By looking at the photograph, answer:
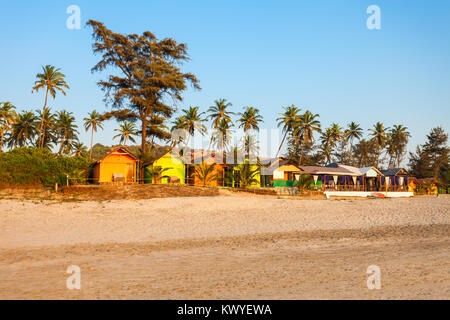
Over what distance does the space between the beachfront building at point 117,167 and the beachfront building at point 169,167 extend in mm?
1744

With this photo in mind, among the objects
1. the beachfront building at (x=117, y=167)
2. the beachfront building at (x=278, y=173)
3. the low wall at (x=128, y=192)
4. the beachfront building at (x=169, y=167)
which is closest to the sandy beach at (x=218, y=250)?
the low wall at (x=128, y=192)

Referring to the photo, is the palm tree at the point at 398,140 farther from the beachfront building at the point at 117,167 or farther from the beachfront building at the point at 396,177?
the beachfront building at the point at 117,167

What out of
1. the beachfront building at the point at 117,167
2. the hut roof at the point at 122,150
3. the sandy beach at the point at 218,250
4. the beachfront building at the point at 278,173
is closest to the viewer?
the sandy beach at the point at 218,250

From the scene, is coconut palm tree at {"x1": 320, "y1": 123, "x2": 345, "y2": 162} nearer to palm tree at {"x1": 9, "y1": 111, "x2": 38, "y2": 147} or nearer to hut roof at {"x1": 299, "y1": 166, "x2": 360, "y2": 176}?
hut roof at {"x1": 299, "y1": 166, "x2": 360, "y2": 176}

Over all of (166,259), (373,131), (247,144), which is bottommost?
(166,259)

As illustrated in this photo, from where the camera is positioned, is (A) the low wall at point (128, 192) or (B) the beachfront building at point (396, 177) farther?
(B) the beachfront building at point (396, 177)

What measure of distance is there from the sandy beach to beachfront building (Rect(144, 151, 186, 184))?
41.8 feet

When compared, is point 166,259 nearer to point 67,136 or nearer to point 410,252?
point 410,252

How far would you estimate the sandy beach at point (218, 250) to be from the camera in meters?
6.00

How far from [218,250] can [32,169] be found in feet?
65.3

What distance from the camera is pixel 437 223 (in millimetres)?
15945

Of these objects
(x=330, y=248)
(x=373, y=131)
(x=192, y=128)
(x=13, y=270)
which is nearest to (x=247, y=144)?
(x=192, y=128)

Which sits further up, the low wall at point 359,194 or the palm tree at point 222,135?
the palm tree at point 222,135
